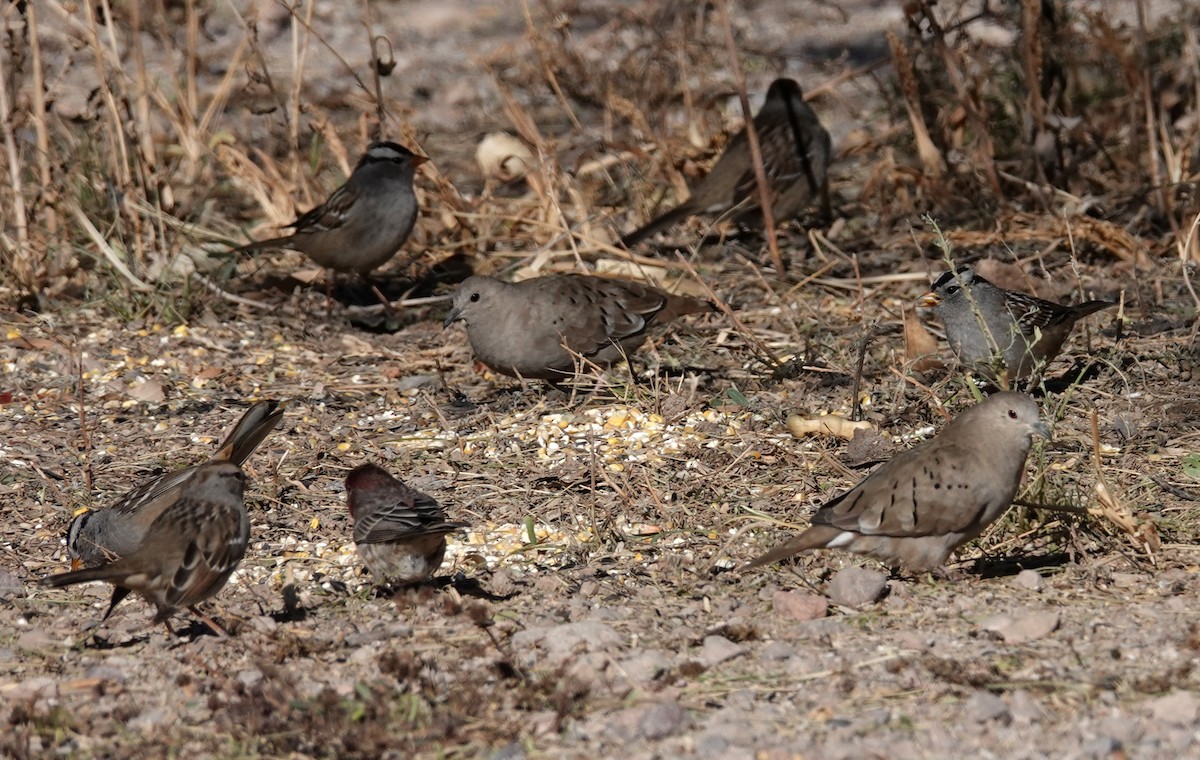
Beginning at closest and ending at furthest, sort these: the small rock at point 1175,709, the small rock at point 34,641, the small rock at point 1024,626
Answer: the small rock at point 1175,709 < the small rock at point 1024,626 < the small rock at point 34,641

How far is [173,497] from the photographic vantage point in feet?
18.0

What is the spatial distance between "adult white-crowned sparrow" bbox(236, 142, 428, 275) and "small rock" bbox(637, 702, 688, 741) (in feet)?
16.3

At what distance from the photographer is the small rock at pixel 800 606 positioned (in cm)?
482

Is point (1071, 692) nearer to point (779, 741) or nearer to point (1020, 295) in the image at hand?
point (779, 741)

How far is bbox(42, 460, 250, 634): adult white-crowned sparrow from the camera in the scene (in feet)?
15.9

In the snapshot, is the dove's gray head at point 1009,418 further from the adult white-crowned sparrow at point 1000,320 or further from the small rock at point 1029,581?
the adult white-crowned sparrow at point 1000,320

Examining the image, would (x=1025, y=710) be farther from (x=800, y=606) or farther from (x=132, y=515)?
(x=132, y=515)

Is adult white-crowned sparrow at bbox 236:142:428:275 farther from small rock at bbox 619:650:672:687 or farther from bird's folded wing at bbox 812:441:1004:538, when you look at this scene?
small rock at bbox 619:650:672:687

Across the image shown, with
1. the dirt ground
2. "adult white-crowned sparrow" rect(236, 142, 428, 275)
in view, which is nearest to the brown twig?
the dirt ground

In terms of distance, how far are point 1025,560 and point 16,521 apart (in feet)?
12.6

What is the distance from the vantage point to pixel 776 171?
30.6 ft

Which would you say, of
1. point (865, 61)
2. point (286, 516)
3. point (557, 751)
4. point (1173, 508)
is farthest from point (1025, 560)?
point (865, 61)

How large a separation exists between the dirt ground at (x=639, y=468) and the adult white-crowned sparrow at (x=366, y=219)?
0.82 feet

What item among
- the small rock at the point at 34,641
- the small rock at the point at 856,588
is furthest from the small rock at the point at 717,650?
the small rock at the point at 34,641
